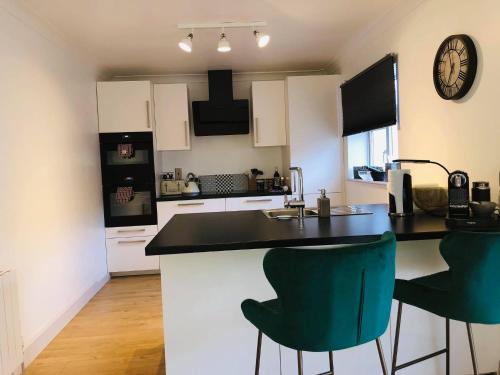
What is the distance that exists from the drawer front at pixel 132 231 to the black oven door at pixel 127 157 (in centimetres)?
53

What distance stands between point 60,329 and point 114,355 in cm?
75

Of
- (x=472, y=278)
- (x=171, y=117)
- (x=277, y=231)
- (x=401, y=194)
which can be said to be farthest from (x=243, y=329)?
(x=171, y=117)

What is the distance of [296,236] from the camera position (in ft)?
5.65

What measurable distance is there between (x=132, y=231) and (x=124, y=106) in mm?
1422

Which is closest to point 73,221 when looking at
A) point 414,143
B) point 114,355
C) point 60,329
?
point 60,329

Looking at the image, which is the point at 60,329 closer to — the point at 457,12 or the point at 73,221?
the point at 73,221

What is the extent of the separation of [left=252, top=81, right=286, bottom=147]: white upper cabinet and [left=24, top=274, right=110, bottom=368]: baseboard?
7.97ft

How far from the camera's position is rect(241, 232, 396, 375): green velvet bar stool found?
120 centimetres

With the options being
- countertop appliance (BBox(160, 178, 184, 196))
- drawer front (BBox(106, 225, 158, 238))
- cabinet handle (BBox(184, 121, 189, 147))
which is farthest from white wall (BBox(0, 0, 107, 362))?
cabinet handle (BBox(184, 121, 189, 147))

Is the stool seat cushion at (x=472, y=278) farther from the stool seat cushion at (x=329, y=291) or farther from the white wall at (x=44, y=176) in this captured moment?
the white wall at (x=44, y=176)

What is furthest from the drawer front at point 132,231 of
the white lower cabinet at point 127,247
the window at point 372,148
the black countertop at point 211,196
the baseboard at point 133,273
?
the window at point 372,148

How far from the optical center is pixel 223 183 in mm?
4961

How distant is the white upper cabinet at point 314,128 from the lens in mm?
4395

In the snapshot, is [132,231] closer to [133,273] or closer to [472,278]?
[133,273]
